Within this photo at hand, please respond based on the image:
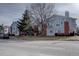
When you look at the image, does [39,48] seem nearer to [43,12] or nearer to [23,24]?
[23,24]

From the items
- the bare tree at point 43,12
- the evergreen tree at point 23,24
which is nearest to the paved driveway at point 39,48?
the evergreen tree at point 23,24

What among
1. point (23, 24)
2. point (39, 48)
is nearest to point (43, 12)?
point (23, 24)

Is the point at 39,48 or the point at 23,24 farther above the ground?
the point at 23,24

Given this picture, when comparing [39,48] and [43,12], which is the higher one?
[43,12]

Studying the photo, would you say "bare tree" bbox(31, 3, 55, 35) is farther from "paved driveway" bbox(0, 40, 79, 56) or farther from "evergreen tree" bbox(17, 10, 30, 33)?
"paved driveway" bbox(0, 40, 79, 56)

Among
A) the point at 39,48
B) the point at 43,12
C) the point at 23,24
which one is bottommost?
the point at 39,48

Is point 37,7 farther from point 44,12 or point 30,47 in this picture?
point 30,47

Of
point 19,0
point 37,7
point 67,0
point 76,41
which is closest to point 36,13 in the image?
point 37,7
